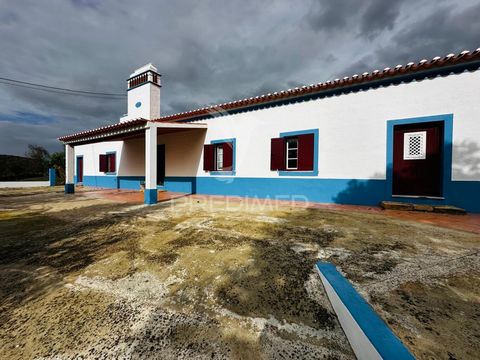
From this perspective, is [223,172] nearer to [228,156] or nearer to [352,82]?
[228,156]

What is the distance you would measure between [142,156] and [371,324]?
13577 mm

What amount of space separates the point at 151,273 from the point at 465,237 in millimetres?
5281

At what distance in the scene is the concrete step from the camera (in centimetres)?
526

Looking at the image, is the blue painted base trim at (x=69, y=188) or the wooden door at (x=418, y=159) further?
the blue painted base trim at (x=69, y=188)

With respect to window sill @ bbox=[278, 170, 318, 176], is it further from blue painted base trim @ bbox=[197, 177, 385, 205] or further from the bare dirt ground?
the bare dirt ground

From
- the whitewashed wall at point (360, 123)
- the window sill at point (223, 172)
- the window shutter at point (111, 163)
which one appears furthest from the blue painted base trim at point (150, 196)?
the window shutter at point (111, 163)

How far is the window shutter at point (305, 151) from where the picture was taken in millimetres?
7391

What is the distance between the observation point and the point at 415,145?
6.18 meters

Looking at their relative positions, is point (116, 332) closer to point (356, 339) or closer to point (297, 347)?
point (297, 347)

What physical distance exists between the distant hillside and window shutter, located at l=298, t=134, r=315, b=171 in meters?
24.8

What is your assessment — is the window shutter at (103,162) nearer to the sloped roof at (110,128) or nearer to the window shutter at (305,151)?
the sloped roof at (110,128)

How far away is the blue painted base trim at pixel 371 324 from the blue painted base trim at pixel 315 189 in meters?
5.13

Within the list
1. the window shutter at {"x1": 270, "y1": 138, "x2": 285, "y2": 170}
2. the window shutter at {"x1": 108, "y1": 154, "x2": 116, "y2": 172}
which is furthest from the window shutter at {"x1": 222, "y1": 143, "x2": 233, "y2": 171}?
the window shutter at {"x1": 108, "y1": 154, "x2": 116, "y2": 172}

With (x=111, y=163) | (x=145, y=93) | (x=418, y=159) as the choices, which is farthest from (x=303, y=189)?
(x=111, y=163)
